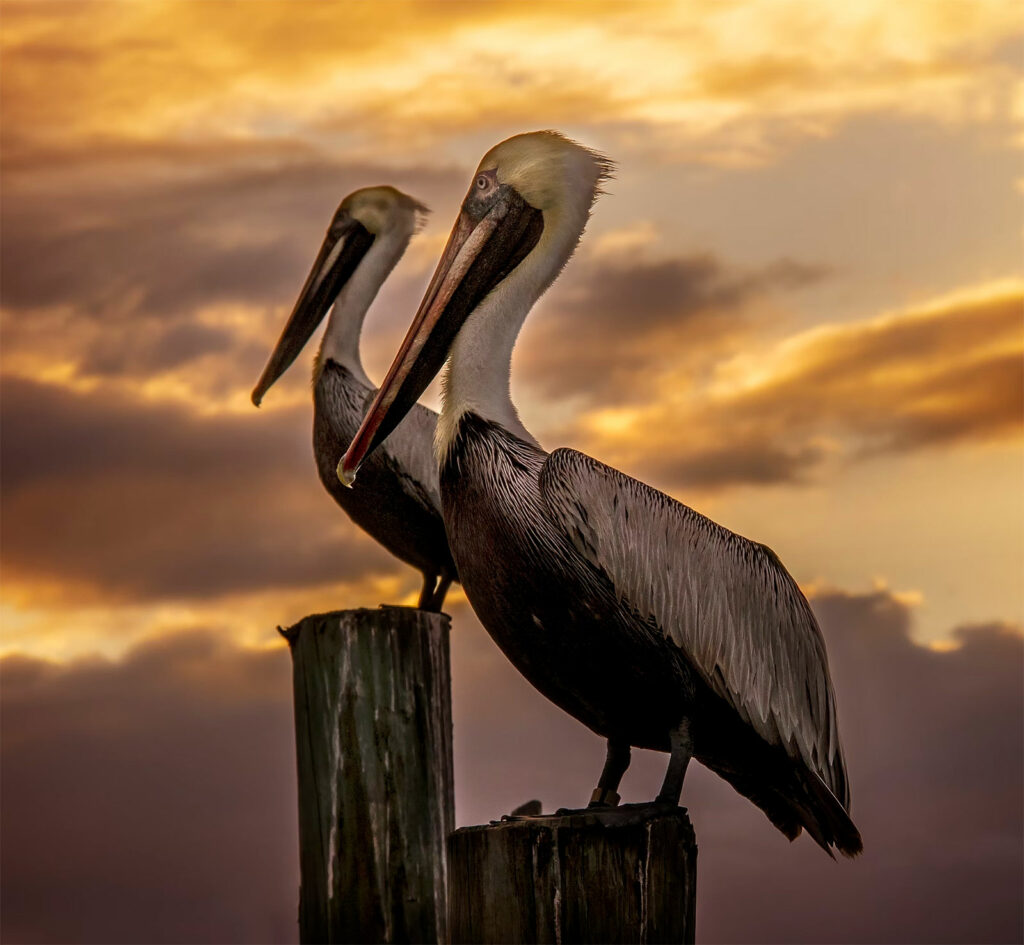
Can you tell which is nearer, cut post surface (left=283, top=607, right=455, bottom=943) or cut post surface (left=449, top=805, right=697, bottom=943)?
cut post surface (left=449, top=805, right=697, bottom=943)

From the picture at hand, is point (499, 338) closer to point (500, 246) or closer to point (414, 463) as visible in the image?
point (500, 246)

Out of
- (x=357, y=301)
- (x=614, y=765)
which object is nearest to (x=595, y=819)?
(x=614, y=765)

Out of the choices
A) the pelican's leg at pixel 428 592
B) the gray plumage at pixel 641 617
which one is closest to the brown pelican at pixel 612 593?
the gray plumage at pixel 641 617

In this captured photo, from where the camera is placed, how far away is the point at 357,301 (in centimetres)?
956

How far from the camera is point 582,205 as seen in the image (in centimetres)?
627

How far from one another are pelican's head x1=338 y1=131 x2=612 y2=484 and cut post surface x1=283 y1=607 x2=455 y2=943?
2.80 ft

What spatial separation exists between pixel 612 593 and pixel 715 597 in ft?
1.33

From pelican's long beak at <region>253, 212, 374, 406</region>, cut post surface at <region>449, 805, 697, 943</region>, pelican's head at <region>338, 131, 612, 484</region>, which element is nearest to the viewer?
cut post surface at <region>449, 805, 697, 943</region>

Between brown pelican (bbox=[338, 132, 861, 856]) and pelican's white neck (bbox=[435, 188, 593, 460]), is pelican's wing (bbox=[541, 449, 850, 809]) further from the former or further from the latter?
pelican's white neck (bbox=[435, 188, 593, 460])

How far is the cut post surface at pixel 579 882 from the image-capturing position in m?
4.48

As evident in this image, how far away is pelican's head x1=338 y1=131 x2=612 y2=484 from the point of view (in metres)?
6.13

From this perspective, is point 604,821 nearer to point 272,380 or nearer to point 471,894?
point 471,894

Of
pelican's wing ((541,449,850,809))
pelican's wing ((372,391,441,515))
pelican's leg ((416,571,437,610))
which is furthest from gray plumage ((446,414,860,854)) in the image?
pelican's leg ((416,571,437,610))

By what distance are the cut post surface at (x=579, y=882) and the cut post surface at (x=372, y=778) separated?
166 cm
